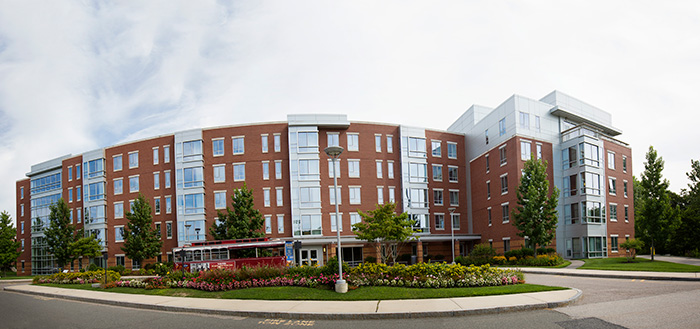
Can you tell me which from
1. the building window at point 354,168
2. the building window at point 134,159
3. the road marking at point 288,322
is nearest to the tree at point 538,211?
the building window at point 354,168

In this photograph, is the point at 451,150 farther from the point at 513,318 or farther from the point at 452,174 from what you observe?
the point at 513,318

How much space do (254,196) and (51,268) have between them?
3349 cm

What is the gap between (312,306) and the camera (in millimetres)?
13719

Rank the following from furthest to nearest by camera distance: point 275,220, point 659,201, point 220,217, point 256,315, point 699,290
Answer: point 275,220
point 220,217
point 659,201
point 699,290
point 256,315

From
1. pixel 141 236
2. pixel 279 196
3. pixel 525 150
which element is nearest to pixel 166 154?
pixel 141 236

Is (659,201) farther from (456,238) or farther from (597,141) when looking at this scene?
(456,238)

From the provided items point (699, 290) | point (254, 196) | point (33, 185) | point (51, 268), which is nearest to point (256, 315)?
point (699, 290)

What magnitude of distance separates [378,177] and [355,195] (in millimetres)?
3268

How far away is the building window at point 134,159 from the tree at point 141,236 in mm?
5803

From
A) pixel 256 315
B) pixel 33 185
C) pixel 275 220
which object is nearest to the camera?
pixel 256 315

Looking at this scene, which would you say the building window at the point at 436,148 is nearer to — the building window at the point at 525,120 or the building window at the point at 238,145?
the building window at the point at 525,120

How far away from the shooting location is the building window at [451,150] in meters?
52.0

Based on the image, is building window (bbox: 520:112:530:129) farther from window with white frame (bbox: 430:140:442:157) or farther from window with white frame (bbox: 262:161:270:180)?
window with white frame (bbox: 262:161:270:180)

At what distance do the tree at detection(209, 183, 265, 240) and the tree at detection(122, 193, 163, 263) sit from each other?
27.1 ft
